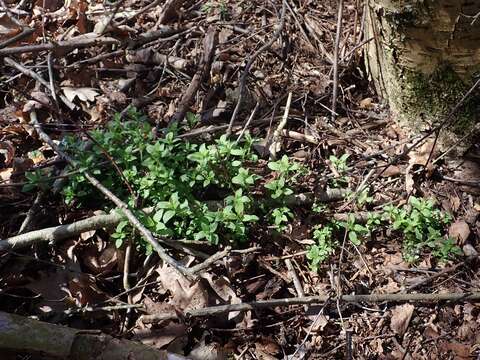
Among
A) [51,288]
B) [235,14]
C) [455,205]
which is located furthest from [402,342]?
[235,14]

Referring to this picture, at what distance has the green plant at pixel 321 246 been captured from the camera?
8.78ft

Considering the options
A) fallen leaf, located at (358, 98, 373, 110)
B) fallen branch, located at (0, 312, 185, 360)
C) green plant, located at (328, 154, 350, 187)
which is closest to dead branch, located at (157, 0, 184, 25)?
fallen leaf, located at (358, 98, 373, 110)

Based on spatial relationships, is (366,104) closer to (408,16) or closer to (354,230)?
(408,16)

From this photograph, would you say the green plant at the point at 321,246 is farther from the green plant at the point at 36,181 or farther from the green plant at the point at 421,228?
the green plant at the point at 36,181

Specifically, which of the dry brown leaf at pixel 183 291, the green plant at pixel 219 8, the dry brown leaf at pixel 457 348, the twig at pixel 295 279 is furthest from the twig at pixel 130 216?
the green plant at pixel 219 8

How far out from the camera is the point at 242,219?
105 inches

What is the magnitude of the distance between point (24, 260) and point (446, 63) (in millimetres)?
2783

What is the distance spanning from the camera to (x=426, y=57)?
299cm

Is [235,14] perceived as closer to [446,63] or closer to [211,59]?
[211,59]

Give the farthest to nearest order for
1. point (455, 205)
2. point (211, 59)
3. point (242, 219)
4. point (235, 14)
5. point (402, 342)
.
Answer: point (235, 14) < point (211, 59) < point (455, 205) < point (242, 219) < point (402, 342)

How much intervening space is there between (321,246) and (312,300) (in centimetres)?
34

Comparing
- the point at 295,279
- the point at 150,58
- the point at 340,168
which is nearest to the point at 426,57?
the point at 340,168

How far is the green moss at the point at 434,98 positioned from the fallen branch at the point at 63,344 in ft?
7.23

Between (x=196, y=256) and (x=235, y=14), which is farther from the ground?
(x=235, y=14)
